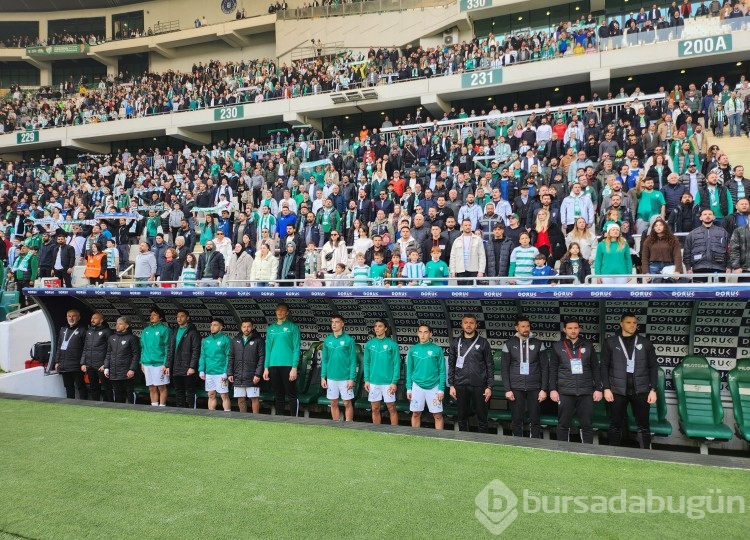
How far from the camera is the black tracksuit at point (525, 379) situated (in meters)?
7.27

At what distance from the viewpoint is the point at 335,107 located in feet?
95.7

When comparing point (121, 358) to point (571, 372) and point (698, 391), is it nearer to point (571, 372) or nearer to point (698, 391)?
point (571, 372)

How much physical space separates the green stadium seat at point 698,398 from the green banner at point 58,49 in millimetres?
46548

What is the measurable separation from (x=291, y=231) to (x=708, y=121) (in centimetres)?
1294

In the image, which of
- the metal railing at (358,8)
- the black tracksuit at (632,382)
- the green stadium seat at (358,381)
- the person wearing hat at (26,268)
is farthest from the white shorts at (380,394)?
the metal railing at (358,8)

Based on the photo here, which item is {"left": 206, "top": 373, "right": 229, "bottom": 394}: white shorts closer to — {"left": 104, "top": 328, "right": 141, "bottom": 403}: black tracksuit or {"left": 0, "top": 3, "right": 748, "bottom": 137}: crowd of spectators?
{"left": 104, "top": 328, "right": 141, "bottom": 403}: black tracksuit

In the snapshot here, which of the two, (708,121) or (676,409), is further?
(708,121)

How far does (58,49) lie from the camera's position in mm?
41969

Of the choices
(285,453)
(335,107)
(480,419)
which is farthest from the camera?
(335,107)

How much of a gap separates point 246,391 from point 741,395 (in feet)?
23.0

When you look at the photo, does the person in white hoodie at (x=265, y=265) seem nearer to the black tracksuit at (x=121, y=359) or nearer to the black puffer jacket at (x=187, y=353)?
the black puffer jacket at (x=187, y=353)

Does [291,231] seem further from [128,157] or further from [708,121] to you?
[128,157]

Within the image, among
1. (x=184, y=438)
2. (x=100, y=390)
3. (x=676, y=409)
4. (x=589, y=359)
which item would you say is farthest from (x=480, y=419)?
(x=100, y=390)

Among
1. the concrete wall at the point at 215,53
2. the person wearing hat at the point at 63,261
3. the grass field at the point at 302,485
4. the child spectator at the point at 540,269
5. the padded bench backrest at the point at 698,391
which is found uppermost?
the concrete wall at the point at 215,53
